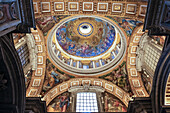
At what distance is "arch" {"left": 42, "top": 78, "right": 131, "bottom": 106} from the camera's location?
16812mm

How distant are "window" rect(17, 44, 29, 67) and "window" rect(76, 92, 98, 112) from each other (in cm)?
769

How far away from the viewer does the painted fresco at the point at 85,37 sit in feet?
72.7

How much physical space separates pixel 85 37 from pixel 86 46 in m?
1.59

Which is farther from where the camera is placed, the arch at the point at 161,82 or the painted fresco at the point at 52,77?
the painted fresco at the point at 52,77

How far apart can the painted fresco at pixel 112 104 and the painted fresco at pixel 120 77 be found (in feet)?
5.96

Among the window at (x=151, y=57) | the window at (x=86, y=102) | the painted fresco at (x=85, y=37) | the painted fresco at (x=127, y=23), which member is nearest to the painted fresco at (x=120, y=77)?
the window at (x=86, y=102)

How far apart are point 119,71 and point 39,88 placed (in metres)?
9.89

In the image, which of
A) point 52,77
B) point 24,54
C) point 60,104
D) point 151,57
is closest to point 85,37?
point 52,77

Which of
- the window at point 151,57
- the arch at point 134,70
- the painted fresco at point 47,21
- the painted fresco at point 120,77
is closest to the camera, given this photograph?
Answer: the window at point 151,57

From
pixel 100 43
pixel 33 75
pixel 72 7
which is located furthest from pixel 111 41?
pixel 33 75

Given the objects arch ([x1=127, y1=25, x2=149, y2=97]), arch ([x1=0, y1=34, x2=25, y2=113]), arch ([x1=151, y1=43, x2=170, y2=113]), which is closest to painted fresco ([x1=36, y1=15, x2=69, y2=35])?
arch ([x1=0, y1=34, x2=25, y2=113])

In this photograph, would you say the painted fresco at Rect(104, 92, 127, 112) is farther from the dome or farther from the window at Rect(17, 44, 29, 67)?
the window at Rect(17, 44, 29, 67)

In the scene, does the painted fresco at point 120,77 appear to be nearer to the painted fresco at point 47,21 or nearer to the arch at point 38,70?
the arch at point 38,70

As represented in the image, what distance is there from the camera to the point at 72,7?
12977 millimetres
